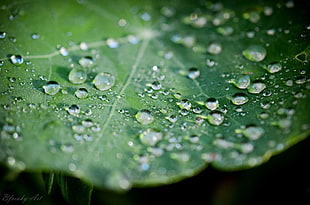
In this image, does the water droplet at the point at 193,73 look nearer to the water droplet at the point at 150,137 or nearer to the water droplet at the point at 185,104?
the water droplet at the point at 185,104

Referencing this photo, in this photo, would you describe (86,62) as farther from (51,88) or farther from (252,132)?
(252,132)

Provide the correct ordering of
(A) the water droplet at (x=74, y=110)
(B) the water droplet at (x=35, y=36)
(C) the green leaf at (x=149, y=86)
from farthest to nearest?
(B) the water droplet at (x=35, y=36) < (A) the water droplet at (x=74, y=110) < (C) the green leaf at (x=149, y=86)

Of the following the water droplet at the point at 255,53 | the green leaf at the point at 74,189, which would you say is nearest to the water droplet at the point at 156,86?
the water droplet at the point at 255,53

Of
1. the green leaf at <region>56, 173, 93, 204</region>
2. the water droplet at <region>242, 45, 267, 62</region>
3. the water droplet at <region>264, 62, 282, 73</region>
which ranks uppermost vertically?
the water droplet at <region>242, 45, 267, 62</region>

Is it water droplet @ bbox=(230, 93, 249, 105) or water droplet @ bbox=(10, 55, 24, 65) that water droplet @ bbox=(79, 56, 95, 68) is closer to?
water droplet @ bbox=(10, 55, 24, 65)

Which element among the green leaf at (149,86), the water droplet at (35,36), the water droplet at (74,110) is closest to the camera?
the green leaf at (149,86)

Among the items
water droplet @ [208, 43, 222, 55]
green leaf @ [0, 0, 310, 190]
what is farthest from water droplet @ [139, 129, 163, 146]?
water droplet @ [208, 43, 222, 55]
